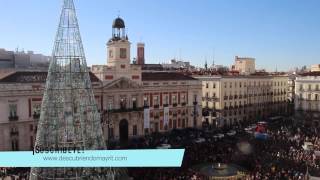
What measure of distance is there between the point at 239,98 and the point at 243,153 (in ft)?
115

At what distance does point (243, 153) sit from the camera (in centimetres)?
4381

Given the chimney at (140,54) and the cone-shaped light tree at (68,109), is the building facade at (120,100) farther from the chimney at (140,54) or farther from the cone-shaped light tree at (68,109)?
the chimney at (140,54)

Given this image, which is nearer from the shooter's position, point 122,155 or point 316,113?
point 122,155

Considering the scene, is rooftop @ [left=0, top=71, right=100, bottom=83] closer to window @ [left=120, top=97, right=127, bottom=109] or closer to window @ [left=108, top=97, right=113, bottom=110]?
window @ [left=108, top=97, right=113, bottom=110]

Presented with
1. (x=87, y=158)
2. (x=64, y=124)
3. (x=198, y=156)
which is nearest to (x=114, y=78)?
(x=198, y=156)

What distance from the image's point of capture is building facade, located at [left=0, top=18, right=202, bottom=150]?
1770 inches

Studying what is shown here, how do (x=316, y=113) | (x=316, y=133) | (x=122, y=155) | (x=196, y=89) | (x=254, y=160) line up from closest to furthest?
(x=122, y=155) → (x=254, y=160) → (x=316, y=133) → (x=196, y=89) → (x=316, y=113)

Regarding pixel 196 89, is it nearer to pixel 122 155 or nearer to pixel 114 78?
pixel 114 78

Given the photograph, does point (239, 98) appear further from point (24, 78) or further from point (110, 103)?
point (24, 78)

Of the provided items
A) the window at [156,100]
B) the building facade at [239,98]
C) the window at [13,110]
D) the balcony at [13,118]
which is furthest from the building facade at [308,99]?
the window at [13,110]

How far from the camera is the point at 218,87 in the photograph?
72.8 metres

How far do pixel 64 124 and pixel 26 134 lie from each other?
23.7 m

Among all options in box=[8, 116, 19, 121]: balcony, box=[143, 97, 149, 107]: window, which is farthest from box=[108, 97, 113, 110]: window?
box=[8, 116, 19, 121]: balcony

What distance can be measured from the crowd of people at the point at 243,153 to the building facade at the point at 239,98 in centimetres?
1216
